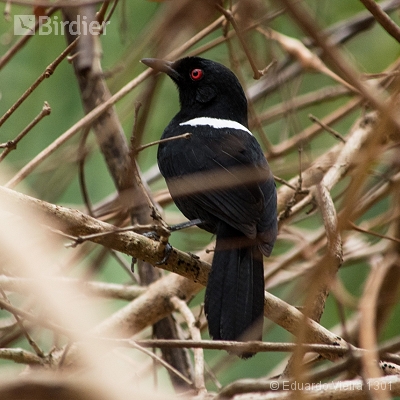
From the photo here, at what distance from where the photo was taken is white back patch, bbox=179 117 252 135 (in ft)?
12.8

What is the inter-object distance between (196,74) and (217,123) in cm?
56

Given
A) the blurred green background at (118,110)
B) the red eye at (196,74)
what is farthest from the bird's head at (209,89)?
the blurred green background at (118,110)

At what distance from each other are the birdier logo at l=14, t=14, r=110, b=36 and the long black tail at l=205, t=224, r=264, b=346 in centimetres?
136

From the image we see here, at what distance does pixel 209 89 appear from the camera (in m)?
4.30

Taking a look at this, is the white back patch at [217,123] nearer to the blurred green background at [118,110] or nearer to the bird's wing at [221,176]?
the bird's wing at [221,176]

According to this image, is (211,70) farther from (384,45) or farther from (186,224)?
(384,45)

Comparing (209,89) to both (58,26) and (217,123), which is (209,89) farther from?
(58,26)

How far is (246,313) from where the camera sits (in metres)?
2.81

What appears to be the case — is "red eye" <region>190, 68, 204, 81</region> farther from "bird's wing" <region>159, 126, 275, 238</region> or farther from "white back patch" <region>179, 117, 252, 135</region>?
"bird's wing" <region>159, 126, 275, 238</region>

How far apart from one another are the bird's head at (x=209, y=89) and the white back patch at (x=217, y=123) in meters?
0.11

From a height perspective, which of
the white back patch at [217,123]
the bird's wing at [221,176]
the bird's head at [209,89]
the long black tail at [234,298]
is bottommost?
the long black tail at [234,298]

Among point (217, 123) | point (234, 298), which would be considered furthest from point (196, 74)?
point (234, 298)

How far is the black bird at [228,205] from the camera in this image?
2842 millimetres

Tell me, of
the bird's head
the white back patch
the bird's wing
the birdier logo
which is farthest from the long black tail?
the bird's head
